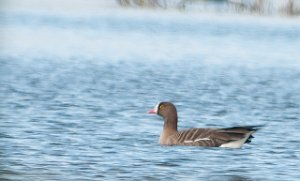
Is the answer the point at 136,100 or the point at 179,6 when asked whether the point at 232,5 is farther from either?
the point at 136,100

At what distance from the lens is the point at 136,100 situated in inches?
1008

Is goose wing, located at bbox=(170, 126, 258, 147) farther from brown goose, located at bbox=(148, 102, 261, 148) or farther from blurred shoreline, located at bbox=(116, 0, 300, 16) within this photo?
blurred shoreline, located at bbox=(116, 0, 300, 16)

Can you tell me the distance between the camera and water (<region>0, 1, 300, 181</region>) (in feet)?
49.4

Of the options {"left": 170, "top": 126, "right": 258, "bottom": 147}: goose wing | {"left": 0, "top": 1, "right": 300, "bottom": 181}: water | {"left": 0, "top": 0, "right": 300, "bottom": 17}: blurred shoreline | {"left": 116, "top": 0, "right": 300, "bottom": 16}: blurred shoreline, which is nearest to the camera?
{"left": 0, "top": 1, "right": 300, "bottom": 181}: water

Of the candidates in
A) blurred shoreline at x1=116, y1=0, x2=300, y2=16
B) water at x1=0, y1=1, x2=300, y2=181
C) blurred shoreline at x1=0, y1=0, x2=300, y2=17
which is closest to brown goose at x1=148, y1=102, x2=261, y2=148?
water at x1=0, y1=1, x2=300, y2=181

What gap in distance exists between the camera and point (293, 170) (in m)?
15.2

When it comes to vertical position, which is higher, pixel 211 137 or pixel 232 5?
pixel 232 5

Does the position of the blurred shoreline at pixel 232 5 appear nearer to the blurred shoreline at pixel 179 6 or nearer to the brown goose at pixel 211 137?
the blurred shoreline at pixel 179 6

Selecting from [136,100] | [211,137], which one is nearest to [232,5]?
[136,100]

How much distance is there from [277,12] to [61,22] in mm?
13248

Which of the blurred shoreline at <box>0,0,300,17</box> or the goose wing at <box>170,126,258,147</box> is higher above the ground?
the blurred shoreline at <box>0,0,300,17</box>

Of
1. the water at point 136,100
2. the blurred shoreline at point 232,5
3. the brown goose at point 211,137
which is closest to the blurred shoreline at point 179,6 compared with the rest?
the blurred shoreline at point 232,5

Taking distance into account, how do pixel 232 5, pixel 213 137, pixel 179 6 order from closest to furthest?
pixel 213 137 < pixel 232 5 < pixel 179 6

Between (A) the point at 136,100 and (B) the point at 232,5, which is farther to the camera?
(B) the point at 232,5
